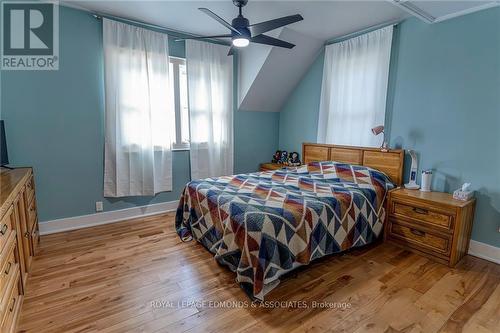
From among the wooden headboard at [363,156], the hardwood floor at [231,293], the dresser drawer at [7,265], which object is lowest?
the hardwood floor at [231,293]

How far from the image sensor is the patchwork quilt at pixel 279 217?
1961 mm

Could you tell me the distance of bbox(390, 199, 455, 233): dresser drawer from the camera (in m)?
2.41

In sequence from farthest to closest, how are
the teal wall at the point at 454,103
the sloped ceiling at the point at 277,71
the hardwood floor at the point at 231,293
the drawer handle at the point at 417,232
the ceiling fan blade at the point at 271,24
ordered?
1. the sloped ceiling at the point at 277,71
2. the drawer handle at the point at 417,232
3. the teal wall at the point at 454,103
4. the ceiling fan blade at the point at 271,24
5. the hardwood floor at the point at 231,293

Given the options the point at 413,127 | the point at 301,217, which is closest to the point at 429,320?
the point at 301,217

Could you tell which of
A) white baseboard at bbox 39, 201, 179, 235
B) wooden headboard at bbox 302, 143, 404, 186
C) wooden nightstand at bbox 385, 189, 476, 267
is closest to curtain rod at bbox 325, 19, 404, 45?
wooden headboard at bbox 302, 143, 404, 186

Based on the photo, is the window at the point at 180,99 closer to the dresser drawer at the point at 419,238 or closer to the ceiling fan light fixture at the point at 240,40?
the ceiling fan light fixture at the point at 240,40

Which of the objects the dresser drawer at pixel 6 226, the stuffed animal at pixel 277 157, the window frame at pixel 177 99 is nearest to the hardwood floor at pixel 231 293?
the dresser drawer at pixel 6 226

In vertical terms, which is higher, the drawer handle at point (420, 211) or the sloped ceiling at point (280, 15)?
the sloped ceiling at point (280, 15)

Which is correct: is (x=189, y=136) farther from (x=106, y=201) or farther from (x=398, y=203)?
(x=398, y=203)

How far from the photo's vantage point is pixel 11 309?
5.12 feet

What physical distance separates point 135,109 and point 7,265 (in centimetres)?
233

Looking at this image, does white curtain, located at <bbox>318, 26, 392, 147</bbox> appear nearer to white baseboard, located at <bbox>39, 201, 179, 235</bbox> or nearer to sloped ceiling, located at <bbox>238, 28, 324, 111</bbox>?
sloped ceiling, located at <bbox>238, 28, 324, 111</bbox>

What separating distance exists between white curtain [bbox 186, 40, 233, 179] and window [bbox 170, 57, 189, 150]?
114 millimetres

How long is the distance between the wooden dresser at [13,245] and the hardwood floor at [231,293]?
19cm
